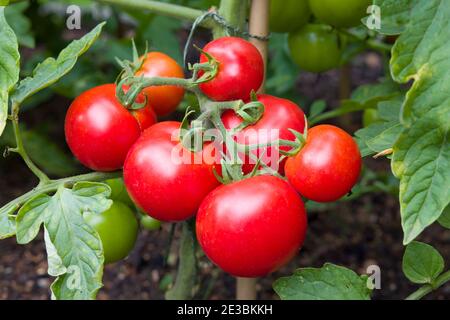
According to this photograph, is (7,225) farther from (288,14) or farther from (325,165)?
(288,14)

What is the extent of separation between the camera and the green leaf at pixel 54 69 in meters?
0.80

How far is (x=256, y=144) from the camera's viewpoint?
76cm

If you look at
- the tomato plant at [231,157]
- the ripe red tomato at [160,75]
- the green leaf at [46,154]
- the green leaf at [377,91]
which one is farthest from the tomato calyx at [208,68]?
the green leaf at [46,154]

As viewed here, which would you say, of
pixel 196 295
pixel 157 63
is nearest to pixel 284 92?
pixel 196 295

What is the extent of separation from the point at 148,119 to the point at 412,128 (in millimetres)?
345

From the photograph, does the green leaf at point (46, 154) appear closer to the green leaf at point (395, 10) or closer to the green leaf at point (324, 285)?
the green leaf at point (324, 285)

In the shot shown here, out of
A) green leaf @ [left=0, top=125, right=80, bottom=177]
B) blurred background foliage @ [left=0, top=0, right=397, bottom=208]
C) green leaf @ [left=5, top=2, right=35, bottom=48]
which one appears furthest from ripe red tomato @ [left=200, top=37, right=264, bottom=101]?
green leaf @ [left=0, top=125, right=80, bottom=177]

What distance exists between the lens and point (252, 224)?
2.33 ft

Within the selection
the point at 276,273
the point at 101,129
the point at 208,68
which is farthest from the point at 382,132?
the point at 276,273

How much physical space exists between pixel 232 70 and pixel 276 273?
662mm

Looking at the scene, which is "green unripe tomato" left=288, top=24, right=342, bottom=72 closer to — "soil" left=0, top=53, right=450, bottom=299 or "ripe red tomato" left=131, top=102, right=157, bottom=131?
"soil" left=0, top=53, right=450, bottom=299

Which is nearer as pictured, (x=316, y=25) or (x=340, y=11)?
(x=340, y=11)

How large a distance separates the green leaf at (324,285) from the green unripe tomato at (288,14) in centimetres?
43

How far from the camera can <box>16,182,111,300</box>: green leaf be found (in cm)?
74
